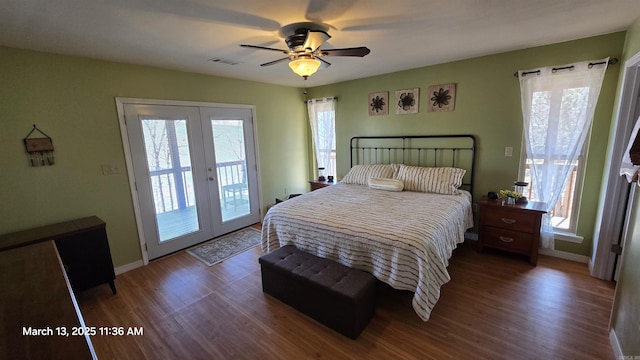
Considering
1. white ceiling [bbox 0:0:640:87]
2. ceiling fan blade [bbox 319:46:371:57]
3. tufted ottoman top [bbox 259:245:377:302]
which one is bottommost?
tufted ottoman top [bbox 259:245:377:302]

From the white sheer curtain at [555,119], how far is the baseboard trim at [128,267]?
4645 millimetres

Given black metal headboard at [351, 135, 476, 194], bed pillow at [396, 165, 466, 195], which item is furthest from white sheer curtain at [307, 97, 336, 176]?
bed pillow at [396, 165, 466, 195]

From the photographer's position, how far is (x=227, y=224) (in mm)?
3963

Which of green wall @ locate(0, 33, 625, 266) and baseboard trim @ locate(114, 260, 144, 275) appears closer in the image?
green wall @ locate(0, 33, 625, 266)

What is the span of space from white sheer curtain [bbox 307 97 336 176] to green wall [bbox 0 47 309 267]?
192 cm

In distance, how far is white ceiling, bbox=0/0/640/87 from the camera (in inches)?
66.6

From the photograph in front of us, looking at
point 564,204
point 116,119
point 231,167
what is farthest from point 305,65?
point 564,204

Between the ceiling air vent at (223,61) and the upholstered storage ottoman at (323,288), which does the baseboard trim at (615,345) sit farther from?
the ceiling air vent at (223,61)

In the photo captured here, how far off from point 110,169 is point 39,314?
7.36ft

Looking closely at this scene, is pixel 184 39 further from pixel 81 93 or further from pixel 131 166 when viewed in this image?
pixel 131 166

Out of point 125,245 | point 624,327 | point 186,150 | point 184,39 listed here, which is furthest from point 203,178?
point 624,327

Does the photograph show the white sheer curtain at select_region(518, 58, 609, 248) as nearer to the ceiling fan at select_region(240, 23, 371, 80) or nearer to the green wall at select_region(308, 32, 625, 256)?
the green wall at select_region(308, 32, 625, 256)

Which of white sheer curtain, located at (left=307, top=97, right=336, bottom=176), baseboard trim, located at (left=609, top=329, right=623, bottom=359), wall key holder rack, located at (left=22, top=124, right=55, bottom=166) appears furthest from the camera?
white sheer curtain, located at (left=307, top=97, right=336, bottom=176)

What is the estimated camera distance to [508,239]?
2885 millimetres
